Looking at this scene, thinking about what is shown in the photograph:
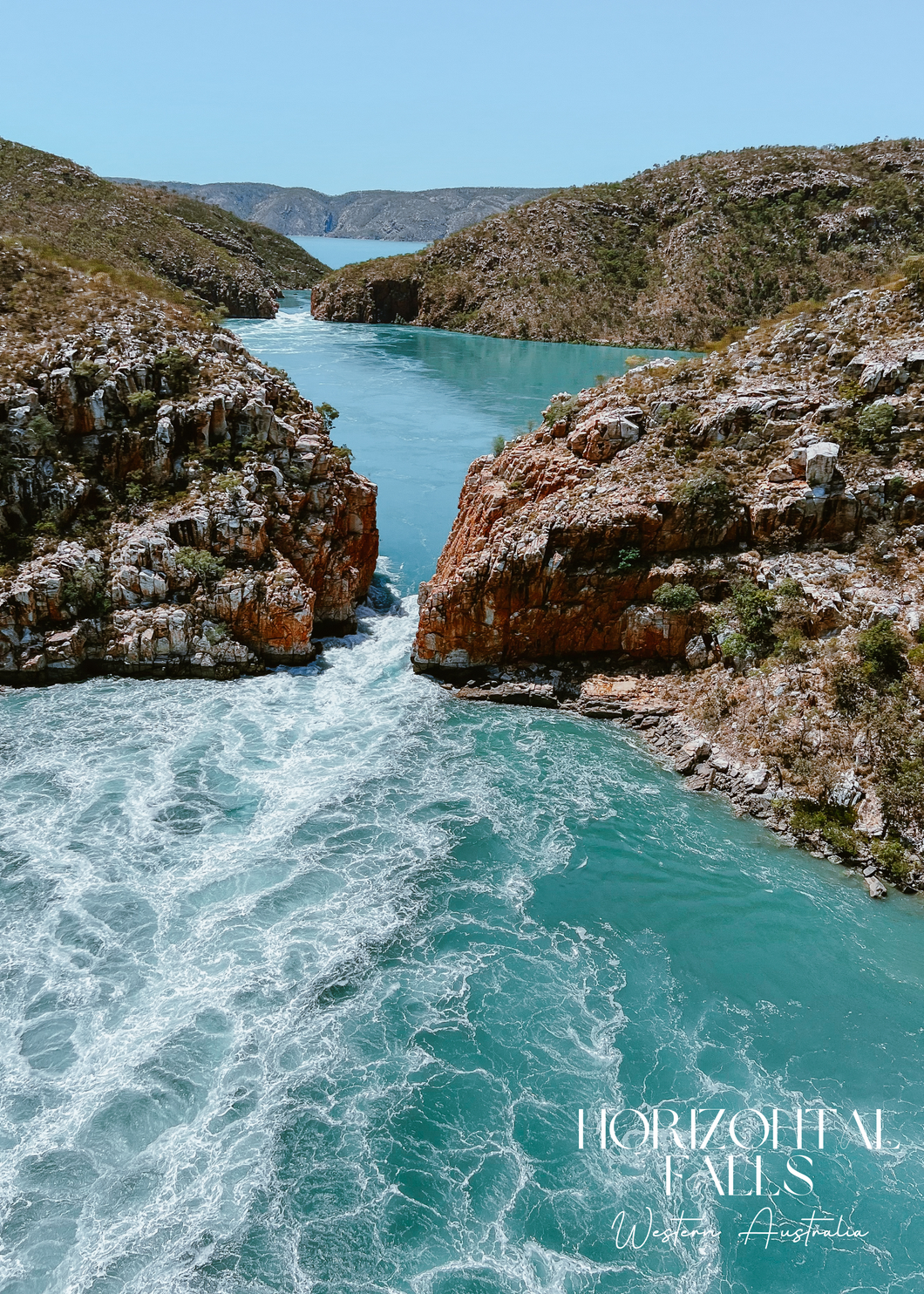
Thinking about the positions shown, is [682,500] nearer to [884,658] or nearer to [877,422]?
[877,422]

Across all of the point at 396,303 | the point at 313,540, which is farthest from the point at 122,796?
the point at 396,303

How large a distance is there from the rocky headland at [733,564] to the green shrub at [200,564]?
7442 mm

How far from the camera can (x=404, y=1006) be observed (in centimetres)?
1548

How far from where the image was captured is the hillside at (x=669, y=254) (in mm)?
108625

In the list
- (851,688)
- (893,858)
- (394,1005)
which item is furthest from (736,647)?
(394,1005)

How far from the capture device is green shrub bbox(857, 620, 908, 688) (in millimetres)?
21719

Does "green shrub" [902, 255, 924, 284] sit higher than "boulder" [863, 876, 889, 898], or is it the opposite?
"green shrub" [902, 255, 924, 284]

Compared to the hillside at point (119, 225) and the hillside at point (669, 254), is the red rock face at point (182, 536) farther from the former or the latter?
the hillside at point (669, 254)

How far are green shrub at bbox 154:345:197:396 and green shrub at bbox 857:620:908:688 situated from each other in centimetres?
2603

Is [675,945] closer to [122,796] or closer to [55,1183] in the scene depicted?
[55,1183]

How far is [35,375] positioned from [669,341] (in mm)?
98509

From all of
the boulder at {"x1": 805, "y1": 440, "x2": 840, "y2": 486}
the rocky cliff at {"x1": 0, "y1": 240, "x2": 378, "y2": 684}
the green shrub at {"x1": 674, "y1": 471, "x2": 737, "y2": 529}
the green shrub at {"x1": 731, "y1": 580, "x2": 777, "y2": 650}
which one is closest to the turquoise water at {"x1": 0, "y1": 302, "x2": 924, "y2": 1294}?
the rocky cliff at {"x1": 0, "y1": 240, "x2": 378, "y2": 684}

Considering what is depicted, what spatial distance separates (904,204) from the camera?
106438 mm

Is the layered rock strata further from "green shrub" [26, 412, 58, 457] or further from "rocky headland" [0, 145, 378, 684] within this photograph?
"green shrub" [26, 412, 58, 457]
